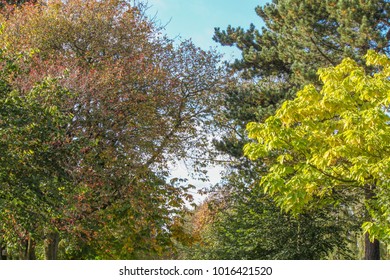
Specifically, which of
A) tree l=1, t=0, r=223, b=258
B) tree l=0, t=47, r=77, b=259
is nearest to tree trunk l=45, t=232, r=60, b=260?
tree l=1, t=0, r=223, b=258

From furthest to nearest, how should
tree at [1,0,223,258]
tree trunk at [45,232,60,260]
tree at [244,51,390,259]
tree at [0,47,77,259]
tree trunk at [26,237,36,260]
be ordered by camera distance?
tree trunk at [26,237,36,260], tree trunk at [45,232,60,260], tree at [1,0,223,258], tree at [244,51,390,259], tree at [0,47,77,259]

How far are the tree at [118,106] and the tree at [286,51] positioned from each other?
5.26 feet

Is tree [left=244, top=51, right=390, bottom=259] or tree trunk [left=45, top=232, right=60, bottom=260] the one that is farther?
tree trunk [left=45, top=232, right=60, bottom=260]

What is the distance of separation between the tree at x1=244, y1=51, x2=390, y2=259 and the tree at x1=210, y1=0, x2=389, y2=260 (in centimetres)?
416

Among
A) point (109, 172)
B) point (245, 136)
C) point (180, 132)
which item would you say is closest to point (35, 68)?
point (109, 172)

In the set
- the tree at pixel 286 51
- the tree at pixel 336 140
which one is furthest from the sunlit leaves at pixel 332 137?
the tree at pixel 286 51

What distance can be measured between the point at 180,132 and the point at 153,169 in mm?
2365

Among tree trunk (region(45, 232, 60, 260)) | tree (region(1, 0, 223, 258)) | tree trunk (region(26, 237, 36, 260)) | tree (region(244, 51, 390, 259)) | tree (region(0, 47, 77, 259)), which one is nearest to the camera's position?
tree (region(0, 47, 77, 259))

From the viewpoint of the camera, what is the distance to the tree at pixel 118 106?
18359 mm

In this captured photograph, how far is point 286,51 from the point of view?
22.5 meters

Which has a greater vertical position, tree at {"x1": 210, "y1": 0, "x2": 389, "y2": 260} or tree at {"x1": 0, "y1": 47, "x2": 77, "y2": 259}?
tree at {"x1": 210, "y1": 0, "x2": 389, "y2": 260}

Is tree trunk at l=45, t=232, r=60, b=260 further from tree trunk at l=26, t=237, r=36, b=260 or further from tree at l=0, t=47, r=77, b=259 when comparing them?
tree at l=0, t=47, r=77, b=259

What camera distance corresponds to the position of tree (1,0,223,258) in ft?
60.2

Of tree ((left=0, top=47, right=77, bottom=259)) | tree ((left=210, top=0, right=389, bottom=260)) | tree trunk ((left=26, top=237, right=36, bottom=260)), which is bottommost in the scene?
tree trunk ((left=26, top=237, right=36, bottom=260))
